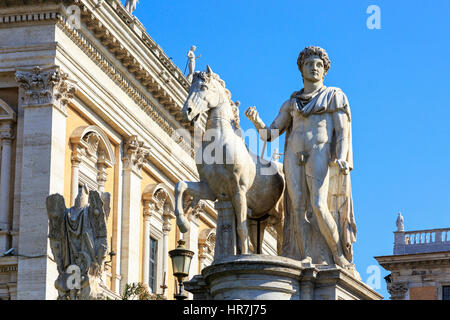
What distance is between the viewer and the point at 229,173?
16516mm

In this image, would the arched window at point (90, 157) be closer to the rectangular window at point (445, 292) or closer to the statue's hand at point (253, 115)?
the statue's hand at point (253, 115)

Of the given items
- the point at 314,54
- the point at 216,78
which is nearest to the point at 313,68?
the point at 314,54

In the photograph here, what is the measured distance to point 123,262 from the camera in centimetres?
3894

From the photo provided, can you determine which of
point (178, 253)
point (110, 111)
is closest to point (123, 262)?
point (110, 111)

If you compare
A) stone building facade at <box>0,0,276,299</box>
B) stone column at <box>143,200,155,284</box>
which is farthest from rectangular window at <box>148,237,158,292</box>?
stone column at <box>143,200,155,284</box>

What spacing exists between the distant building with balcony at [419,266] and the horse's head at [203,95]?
43.0 meters

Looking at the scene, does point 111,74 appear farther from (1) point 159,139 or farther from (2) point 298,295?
(2) point 298,295

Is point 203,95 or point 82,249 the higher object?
point 203,95

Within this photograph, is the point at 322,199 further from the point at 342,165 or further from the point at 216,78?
the point at 216,78

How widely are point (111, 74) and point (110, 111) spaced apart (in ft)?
3.87

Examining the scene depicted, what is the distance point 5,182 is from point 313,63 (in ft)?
60.3

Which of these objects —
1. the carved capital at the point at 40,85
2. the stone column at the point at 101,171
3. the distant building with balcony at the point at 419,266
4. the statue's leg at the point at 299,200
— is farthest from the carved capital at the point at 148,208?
the statue's leg at the point at 299,200
